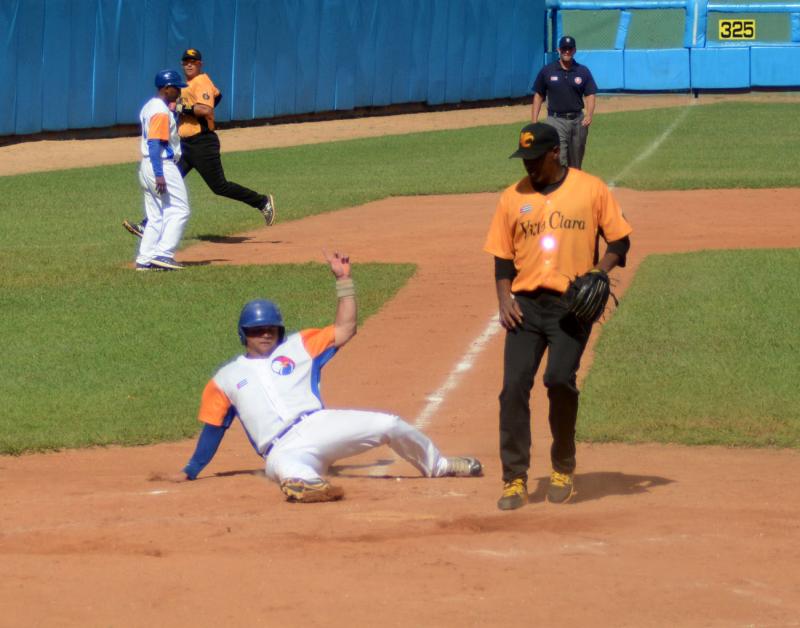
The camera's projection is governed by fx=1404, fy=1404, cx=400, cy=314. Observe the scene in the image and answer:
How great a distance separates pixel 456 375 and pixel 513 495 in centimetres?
327

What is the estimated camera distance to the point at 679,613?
208 inches

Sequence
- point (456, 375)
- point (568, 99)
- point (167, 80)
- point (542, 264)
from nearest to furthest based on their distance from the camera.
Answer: point (542, 264)
point (456, 375)
point (167, 80)
point (568, 99)

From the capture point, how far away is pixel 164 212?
45.4ft

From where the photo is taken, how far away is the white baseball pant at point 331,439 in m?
6.99

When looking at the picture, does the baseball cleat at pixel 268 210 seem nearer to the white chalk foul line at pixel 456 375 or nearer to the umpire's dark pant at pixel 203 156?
the umpire's dark pant at pixel 203 156

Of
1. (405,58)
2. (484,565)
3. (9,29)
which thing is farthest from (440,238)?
(405,58)

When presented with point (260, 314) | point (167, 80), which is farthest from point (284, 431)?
point (167, 80)

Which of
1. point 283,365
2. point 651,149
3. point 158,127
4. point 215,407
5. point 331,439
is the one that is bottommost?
point 331,439

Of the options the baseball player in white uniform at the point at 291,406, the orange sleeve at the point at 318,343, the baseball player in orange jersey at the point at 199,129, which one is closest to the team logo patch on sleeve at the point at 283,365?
the baseball player in white uniform at the point at 291,406

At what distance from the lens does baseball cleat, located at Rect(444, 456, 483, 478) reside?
740 centimetres

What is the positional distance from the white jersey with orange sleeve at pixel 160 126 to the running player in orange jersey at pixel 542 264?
24.0ft

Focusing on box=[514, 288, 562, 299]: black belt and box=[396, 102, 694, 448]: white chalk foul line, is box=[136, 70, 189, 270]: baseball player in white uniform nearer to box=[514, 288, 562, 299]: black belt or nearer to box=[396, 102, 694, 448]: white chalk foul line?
box=[396, 102, 694, 448]: white chalk foul line

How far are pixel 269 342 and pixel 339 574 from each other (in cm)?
177

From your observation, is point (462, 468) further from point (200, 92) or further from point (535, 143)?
point (200, 92)
